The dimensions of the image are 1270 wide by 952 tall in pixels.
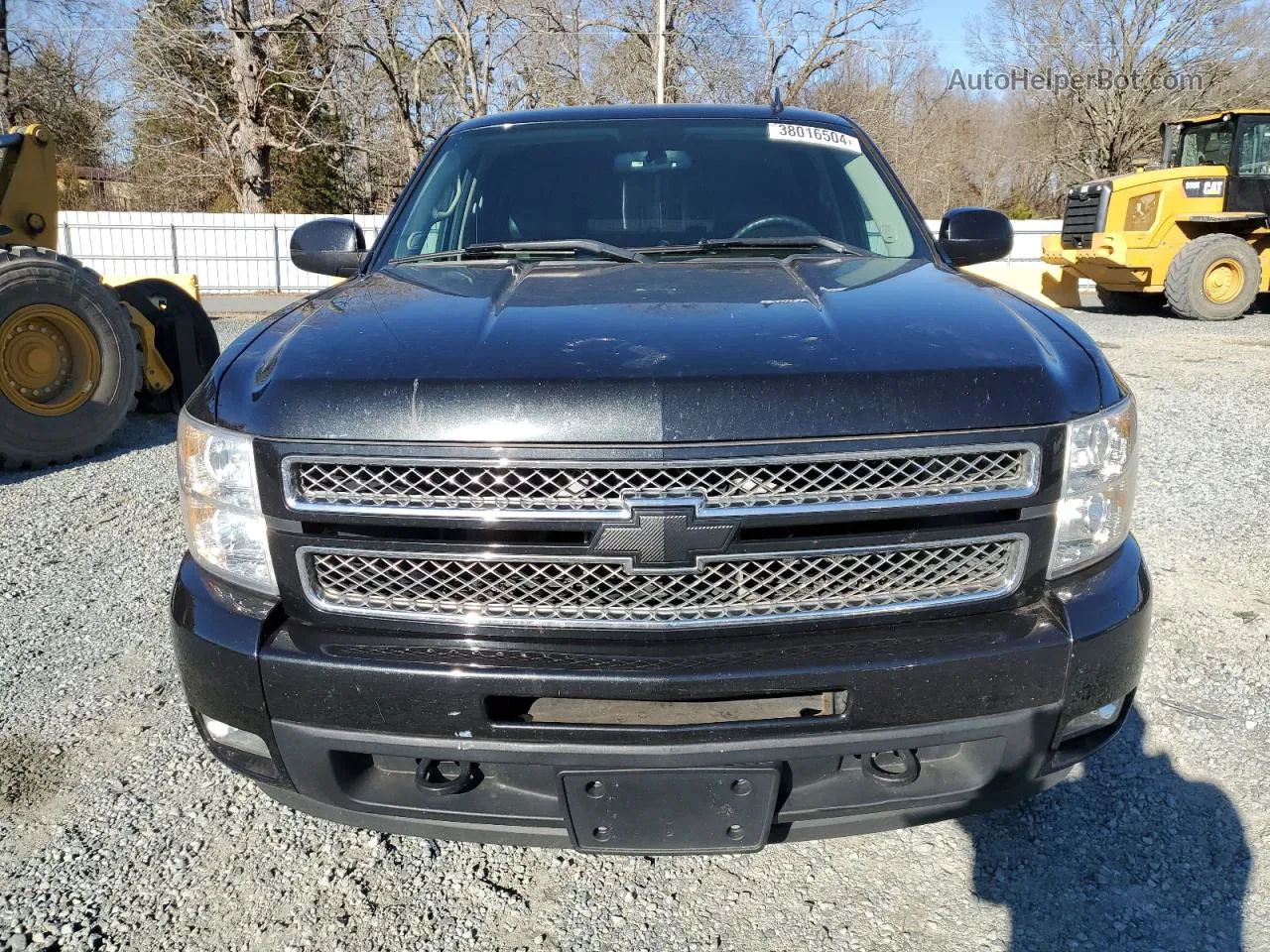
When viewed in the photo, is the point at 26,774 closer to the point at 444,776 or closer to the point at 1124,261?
the point at 444,776

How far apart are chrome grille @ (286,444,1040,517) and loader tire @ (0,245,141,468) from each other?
490 centimetres

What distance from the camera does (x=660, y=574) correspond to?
5.70ft

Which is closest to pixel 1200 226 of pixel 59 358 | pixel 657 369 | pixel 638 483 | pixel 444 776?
pixel 59 358

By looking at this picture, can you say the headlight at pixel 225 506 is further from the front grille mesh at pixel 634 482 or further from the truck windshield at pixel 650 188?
the truck windshield at pixel 650 188

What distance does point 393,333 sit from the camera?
197 centimetres

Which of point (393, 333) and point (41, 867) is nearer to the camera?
point (393, 333)

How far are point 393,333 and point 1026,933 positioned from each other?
1.87 meters

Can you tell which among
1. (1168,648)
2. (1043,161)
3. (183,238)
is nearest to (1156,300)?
(1168,648)

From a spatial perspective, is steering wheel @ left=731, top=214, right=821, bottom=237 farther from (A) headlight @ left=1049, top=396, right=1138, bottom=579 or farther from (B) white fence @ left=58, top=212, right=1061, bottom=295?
(B) white fence @ left=58, top=212, right=1061, bottom=295

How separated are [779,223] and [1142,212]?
13.0m

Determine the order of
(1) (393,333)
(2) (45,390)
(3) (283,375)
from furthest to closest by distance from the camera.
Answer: (2) (45,390) → (1) (393,333) → (3) (283,375)

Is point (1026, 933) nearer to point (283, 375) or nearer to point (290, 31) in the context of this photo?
point (283, 375)

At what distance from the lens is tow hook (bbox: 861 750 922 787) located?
6.08 ft

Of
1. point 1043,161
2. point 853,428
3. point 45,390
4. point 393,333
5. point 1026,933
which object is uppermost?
point 1043,161
